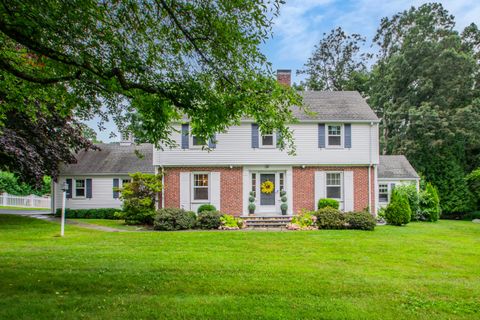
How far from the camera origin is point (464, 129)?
84.9 ft

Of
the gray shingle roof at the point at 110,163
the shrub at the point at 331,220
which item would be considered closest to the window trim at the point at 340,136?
the shrub at the point at 331,220

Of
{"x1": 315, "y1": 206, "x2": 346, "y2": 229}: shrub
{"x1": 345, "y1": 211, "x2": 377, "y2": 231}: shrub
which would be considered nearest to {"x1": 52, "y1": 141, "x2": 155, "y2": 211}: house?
{"x1": 315, "y1": 206, "x2": 346, "y2": 229}: shrub

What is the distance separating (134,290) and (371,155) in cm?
1444

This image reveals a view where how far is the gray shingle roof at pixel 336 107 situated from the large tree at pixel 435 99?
10.3 meters

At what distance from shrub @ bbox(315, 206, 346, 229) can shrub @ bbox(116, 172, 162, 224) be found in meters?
7.64

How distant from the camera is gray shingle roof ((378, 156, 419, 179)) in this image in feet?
73.5

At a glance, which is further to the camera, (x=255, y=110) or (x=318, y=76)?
(x=318, y=76)

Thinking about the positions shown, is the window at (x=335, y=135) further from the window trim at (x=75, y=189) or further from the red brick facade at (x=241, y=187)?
the window trim at (x=75, y=189)

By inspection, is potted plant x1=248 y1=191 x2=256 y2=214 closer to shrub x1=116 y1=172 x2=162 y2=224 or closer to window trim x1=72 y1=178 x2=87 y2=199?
shrub x1=116 y1=172 x2=162 y2=224

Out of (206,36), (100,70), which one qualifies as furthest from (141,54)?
(206,36)

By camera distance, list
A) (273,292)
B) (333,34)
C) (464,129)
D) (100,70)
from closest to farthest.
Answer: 1. (100,70)
2. (273,292)
3. (464,129)
4. (333,34)

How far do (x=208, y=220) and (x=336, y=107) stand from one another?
916 centimetres

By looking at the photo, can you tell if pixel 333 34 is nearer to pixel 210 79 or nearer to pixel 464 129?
pixel 464 129

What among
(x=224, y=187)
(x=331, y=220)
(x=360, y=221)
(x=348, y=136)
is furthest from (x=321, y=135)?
(x=224, y=187)
